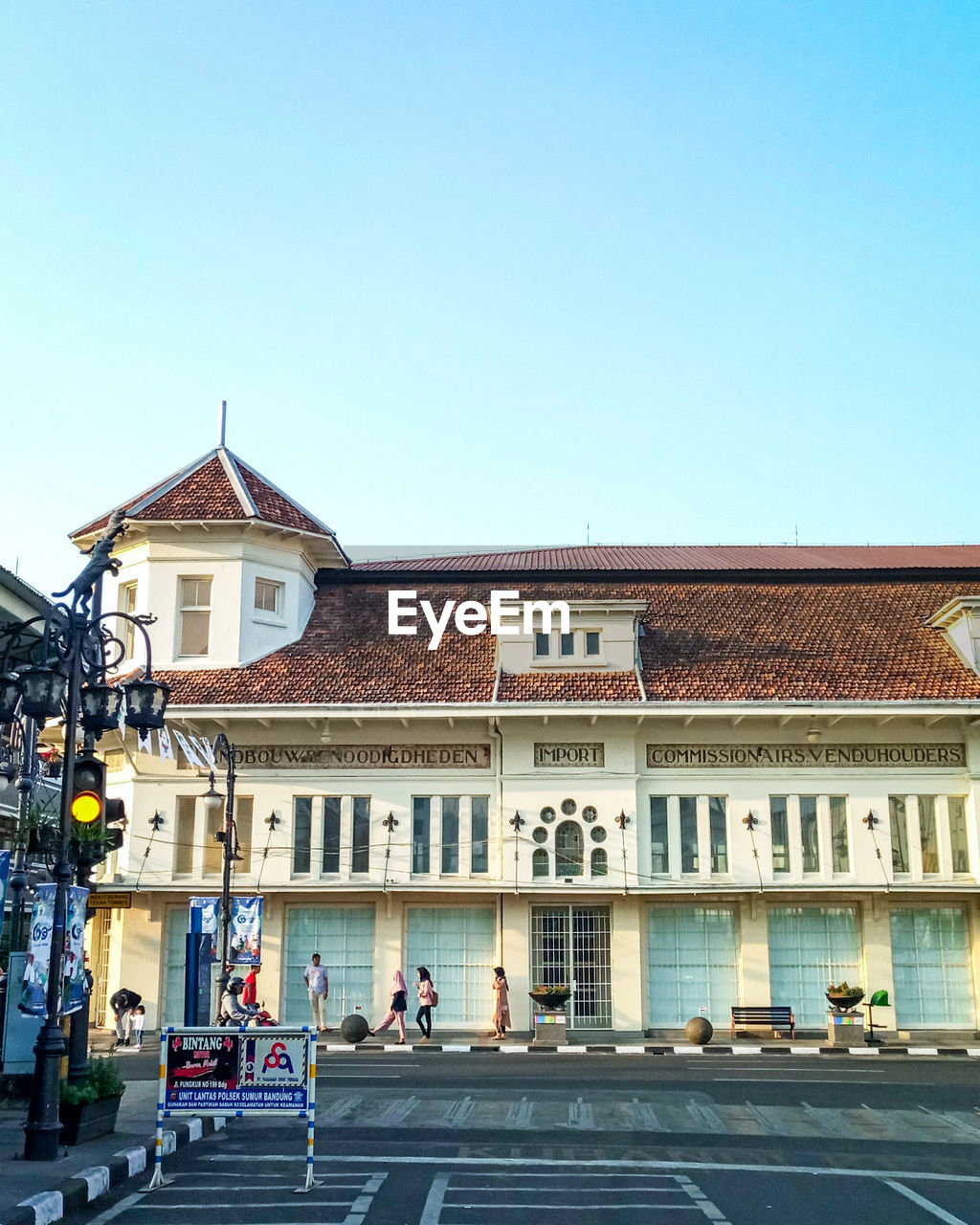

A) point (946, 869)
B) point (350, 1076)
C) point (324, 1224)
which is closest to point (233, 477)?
point (350, 1076)

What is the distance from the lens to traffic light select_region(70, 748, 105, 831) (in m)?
13.4

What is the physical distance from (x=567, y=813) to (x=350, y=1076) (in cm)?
960

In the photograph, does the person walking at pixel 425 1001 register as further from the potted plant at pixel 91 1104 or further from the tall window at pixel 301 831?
the potted plant at pixel 91 1104

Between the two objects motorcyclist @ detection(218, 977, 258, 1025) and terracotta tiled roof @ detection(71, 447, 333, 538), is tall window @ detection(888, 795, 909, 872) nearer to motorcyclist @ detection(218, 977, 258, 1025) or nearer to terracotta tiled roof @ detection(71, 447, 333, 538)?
motorcyclist @ detection(218, 977, 258, 1025)

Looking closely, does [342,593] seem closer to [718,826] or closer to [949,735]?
[718,826]

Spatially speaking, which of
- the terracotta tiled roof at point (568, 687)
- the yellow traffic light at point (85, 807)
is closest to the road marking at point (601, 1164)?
the yellow traffic light at point (85, 807)

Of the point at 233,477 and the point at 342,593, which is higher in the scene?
the point at 233,477

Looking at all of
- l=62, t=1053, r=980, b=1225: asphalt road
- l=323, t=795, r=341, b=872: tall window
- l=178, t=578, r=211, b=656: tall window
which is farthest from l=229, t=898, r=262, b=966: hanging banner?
l=178, t=578, r=211, b=656: tall window

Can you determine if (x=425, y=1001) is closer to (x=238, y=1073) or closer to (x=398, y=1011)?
(x=398, y=1011)

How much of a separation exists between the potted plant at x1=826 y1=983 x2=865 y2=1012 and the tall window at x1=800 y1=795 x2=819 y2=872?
2819 millimetres

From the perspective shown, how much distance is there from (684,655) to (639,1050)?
898cm

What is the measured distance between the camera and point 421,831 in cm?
2855

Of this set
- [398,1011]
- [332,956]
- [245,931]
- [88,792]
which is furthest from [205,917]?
[88,792]

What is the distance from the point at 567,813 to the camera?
1112 inches
